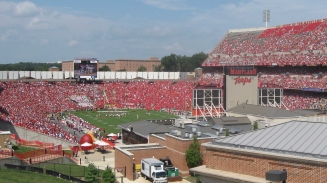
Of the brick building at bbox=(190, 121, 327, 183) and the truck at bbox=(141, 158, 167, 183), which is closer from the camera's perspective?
the brick building at bbox=(190, 121, 327, 183)

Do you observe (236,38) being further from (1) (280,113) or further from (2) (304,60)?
(1) (280,113)

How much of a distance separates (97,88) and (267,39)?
30040mm

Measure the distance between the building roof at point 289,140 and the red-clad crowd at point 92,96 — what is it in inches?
1656

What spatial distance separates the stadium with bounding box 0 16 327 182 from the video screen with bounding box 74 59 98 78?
17cm

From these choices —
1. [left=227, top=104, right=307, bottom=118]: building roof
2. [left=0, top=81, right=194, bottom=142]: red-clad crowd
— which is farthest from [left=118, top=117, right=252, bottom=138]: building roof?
[left=0, top=81, right=194, bottom=142]: red-clad crowd

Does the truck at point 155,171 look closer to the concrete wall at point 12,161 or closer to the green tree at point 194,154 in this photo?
the green tree at point 194,154

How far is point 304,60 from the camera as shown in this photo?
210ft

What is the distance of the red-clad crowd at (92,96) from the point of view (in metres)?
62.2

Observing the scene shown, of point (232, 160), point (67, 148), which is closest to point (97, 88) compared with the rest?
point (67, 148)

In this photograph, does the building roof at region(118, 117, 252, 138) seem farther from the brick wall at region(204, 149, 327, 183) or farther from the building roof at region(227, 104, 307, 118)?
the brick wall at region(204, 149, 327, 183)

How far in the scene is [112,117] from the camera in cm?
6088

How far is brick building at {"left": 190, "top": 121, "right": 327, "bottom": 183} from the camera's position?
37.5ft

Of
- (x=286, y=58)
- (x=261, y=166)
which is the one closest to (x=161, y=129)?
(x=261, y=166)

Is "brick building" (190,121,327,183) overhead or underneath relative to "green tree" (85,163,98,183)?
overhead
